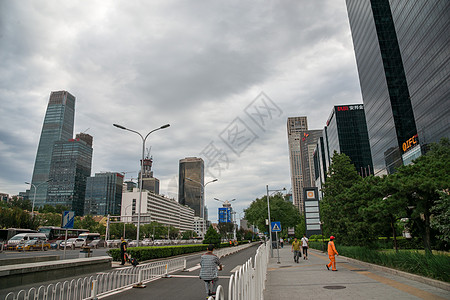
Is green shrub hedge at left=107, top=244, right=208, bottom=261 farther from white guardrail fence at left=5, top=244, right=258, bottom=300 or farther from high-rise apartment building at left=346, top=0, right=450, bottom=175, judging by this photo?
high-rise apartment building at left=346, top=0, right=450, bottom=175

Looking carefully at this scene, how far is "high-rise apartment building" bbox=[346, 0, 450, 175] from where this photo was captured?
50.2 meters

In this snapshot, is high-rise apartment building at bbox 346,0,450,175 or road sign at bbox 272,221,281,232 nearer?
road sign at bbox 272,221,281,232

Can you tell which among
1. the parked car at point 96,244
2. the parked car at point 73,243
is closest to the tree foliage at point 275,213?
the parked car at point 96,244

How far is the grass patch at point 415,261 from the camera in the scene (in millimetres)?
9195

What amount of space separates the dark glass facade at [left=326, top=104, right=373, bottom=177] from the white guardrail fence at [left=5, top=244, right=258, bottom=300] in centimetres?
9760

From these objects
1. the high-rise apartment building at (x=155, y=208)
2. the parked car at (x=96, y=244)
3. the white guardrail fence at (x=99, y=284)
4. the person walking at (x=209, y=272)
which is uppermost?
the high-rise apartment building at (x=155, y=208)

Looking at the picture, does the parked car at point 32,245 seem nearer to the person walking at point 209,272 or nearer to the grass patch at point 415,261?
the person walking at point 209,272

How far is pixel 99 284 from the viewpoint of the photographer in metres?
9.85

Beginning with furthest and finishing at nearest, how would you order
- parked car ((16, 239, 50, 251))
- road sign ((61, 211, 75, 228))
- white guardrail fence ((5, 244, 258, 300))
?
parked car ((16, 239, 50, 251)), road sign ((61, 211, 75, 228)), white guardrail fence ((5, 244, 258, 300))

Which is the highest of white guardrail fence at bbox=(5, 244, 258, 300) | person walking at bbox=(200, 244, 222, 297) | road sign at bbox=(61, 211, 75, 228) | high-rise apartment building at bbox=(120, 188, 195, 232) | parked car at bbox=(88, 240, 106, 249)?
high-rise apartment building at bbox=(120, 188, 195, 232)

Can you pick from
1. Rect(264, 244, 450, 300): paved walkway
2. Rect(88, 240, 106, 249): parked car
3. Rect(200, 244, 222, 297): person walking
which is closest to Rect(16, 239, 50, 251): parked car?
Rect(88, 240, 106, 249): parked car

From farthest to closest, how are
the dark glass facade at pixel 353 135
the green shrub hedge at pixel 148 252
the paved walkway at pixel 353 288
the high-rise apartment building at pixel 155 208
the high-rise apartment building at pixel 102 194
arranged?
1. the high-rise apartment building at pixel 102 194
2. the high-rise apartment building at pixel 155 208
3. the dark glass facade at pixel 353 135
4. the green shrub hedge at pixel 148 252
5. the paved walkway at pixel 353 288

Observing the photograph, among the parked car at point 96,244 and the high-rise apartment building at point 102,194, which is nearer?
the parked car at point 96,244

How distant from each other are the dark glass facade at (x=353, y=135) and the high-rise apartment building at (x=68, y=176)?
489 feet
